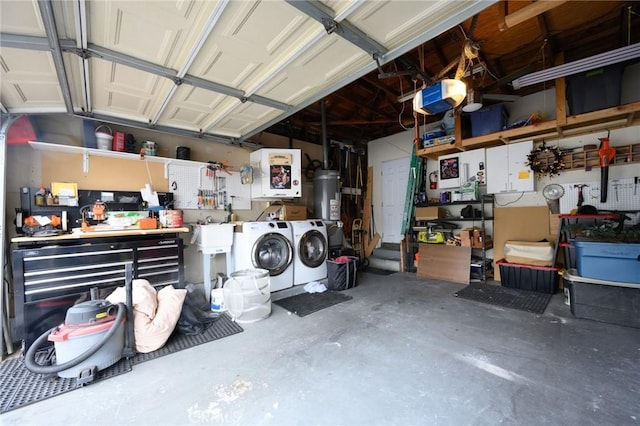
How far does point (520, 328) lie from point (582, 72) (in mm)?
3181

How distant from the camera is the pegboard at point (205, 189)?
3.65m

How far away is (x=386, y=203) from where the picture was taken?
237 inches

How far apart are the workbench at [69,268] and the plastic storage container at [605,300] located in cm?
457

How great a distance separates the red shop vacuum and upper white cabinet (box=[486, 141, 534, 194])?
5.06 m

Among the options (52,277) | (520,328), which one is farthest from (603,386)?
(52,277)

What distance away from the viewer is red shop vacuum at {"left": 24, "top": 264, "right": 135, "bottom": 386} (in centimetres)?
175

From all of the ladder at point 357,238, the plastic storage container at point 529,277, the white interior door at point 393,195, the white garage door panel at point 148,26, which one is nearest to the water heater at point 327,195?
the ladder at point 357,238

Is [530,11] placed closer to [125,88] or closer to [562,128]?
[562,128]

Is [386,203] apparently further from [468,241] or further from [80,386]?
[80,386]

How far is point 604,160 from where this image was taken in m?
3.36

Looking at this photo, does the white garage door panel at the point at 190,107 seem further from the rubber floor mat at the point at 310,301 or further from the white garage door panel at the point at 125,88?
the rubber floor mat at the point at 310,301

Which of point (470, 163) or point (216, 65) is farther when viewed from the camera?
point (470, 163)

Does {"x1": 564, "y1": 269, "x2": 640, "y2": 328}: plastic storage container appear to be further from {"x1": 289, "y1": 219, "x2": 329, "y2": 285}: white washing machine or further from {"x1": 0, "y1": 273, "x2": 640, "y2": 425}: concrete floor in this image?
{"x1": 289, "y1": 219, "x2": 329, "y2": 285}: white washing machine

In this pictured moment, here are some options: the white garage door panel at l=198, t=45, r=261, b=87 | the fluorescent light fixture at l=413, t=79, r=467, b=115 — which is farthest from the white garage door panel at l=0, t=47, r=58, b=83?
the fluorescent light fixture at l=413, t=79, r=467, b=115
